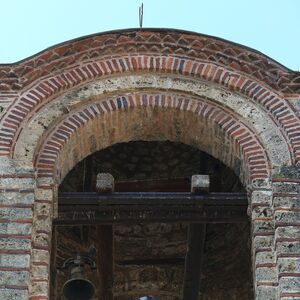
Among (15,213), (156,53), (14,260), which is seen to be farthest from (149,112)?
(14,260)

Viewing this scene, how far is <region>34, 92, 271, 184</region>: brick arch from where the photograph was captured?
10.2 meters

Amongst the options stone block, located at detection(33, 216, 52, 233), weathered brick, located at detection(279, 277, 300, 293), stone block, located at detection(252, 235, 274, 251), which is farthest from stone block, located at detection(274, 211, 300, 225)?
stone block, located at detection(33, 216, 52, 233)

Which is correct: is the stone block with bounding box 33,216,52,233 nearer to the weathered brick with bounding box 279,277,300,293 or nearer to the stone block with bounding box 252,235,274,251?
the stone block with bounding box 252,235,274,251

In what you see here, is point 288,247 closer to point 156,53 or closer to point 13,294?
point 13,294

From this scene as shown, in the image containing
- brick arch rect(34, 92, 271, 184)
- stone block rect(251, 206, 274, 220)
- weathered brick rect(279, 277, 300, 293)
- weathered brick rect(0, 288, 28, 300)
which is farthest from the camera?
brick arch rect(34, 92, 271, 184)

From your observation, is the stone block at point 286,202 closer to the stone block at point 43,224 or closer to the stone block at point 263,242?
the stone block at point 263,242

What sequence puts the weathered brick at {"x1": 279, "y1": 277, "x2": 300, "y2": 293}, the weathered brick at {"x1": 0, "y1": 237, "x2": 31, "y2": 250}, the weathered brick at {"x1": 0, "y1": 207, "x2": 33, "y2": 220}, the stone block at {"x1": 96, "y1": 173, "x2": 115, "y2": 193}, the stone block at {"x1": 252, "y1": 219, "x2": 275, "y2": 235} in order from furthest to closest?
the stone block at {"x1": 96, "y1": 173, "x2": 115, "y2": 193} → the stone block at {"x1": 252, "y1": 219, "x2": 275, "y2": 235} → the weathered brick at {"x1": 0, "y1": 207, "x2": 33, "y2": 220} → the weathered brick at {"x1": 0, "y1": 237, "x2": 31, "y2": 250} → the weathered brick at {"x1": 279, "y1": 277, "x2": 300, "y2": 293}

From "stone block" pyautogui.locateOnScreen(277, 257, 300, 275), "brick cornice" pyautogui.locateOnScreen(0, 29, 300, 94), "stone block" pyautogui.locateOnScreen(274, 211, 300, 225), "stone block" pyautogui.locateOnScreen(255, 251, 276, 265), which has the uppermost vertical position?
"brick cornice" pyautogui.locateOnScreen(0, 29, 300, 94)

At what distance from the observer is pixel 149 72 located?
10.8 m

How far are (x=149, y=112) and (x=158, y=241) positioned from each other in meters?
2.93

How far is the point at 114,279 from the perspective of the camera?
12820 mm

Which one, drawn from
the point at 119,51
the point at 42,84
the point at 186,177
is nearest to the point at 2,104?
the point at 42,84

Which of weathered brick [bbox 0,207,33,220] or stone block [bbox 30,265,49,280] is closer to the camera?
stone block [bbox 30,265,49,280]

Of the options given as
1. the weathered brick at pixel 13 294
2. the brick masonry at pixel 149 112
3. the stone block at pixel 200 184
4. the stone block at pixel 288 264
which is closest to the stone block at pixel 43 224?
the brick masonry at pixel 149 112
